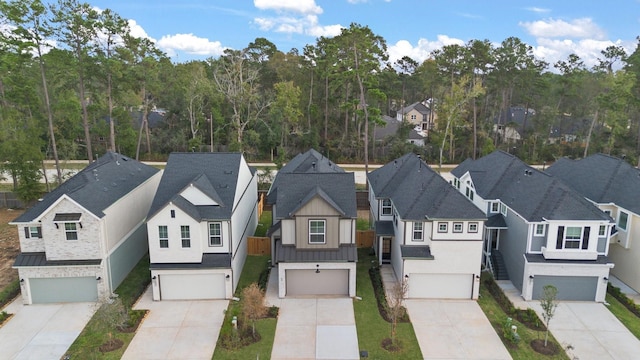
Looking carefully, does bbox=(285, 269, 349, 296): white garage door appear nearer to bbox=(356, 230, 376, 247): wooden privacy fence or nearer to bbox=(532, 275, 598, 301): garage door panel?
bbox=(356, 230, 376, 247): wooden privacy fence

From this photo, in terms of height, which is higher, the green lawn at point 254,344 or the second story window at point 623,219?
the second story window at point 623,219

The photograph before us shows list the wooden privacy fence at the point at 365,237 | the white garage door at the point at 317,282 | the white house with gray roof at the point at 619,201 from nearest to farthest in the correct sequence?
the white garage door at the point at 317,282 → the white house with gray roof at the point at 619,201 → the wooden privacy fence at the point at 365,237

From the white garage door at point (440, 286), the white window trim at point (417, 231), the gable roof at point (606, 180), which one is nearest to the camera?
the white garage door at point (440, 286)

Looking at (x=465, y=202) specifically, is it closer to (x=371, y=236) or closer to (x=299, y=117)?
(x=371, y=236)

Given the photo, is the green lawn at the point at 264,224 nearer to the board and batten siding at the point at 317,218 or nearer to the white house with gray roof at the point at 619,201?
the board and batten siding at the point at 317,218

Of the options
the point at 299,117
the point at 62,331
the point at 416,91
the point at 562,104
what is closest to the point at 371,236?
the point at 62,331

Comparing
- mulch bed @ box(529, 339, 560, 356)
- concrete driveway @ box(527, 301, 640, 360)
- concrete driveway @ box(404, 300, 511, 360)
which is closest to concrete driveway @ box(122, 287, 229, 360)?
concrete driveway @ box(404, 300, 511, 360)

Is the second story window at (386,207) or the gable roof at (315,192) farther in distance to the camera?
the second story window at (386,207)

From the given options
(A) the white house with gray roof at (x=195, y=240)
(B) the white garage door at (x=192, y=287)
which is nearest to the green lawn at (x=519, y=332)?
(A) the white house with gray roof at (x=195, y=240)

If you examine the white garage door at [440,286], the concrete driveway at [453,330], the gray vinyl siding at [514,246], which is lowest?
the concrete driveway at [453,330]
